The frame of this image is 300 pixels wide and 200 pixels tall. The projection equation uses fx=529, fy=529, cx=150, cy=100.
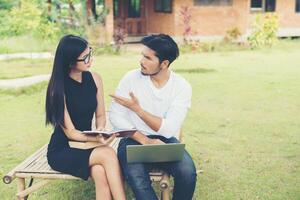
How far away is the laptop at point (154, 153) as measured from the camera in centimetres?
381

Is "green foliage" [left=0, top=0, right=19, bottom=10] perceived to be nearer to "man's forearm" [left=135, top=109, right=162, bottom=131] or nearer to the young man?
the young man

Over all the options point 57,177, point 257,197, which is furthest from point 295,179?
point 57,177

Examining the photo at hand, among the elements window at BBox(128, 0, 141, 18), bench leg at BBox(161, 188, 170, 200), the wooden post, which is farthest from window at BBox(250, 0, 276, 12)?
bench leg at BBox(161, 188, 170, 200)

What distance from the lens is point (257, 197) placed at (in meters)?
4.74

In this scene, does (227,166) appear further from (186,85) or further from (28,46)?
(28,46)

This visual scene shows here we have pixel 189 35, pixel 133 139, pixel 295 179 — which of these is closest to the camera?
pixel 133 139

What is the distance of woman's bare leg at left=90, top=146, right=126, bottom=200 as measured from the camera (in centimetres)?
381

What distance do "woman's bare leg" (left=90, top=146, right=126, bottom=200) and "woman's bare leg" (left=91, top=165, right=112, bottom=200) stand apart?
0.03 m

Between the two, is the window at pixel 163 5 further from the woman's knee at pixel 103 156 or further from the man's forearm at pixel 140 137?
the woman's knee at pixel 103 156

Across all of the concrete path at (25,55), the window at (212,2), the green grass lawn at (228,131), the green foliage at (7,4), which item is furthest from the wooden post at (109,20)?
the green foliage at (7,4)

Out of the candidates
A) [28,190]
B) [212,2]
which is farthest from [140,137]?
[212,2]

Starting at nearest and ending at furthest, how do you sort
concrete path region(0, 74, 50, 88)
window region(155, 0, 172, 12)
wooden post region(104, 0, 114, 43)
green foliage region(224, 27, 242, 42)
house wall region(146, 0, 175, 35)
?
concrete path region(0, 74, 50, 88), wooden post region(104, 0, 114, 43), green foliage region(224, 27, 242, 42), house wall region(146, 0, 175, 35), window region(155, 0, 172, 12)

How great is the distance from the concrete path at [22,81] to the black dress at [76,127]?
6.40 m

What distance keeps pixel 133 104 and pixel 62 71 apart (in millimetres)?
596
